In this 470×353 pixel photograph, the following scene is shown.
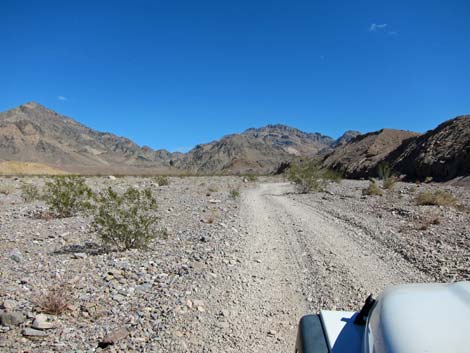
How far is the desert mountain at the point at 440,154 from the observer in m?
29.0

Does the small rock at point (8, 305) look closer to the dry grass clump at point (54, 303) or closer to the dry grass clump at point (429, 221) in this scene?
the dry grass clump at point (54, 303)

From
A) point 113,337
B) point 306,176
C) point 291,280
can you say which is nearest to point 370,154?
point 306,176

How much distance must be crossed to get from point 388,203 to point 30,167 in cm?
9816

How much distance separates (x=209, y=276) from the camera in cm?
604

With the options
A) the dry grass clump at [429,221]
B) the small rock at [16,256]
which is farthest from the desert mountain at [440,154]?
the small rock at [16,256]

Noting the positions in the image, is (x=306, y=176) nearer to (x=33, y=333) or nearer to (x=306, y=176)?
(x=306, y=176)

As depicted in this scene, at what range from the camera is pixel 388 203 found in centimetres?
1497

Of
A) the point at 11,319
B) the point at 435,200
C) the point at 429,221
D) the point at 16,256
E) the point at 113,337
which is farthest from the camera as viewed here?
the point at 435,200

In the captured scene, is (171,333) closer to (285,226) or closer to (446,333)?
(446,333)

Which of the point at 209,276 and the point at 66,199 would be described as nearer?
the point at 209,276

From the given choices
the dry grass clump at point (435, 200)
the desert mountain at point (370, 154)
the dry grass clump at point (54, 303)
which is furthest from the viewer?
the desert mountain at point (370, 154)

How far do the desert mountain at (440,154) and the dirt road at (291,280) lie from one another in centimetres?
2381

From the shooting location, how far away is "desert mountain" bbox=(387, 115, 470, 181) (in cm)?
2897

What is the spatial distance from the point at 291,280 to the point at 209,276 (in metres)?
1.48
